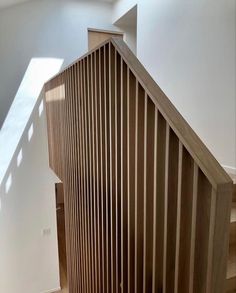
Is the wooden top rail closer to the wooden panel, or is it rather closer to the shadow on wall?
the shadow on wall

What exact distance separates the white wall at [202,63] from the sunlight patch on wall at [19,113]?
1.87 metres

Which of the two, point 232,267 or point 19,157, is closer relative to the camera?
point 232,267

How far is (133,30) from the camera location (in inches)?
184

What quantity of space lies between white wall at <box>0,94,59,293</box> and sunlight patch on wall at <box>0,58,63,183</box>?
0.09 meters

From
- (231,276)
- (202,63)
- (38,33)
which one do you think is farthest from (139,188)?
(38,33)

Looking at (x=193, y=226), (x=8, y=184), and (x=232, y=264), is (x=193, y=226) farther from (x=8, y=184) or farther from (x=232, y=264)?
(x=8, y=184)

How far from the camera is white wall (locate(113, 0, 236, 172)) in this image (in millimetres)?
2191

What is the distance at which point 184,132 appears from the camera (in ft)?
2.38

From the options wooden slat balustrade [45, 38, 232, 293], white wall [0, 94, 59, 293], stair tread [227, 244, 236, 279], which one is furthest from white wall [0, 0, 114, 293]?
stair tread [227, 244, 236, 279]

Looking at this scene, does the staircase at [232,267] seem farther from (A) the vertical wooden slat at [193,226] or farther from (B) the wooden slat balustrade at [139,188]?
(A) the vertical wooden slat at [193,226]

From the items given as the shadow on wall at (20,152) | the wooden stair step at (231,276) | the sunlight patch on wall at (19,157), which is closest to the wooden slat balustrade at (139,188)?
the wooden stair step at (231,276)

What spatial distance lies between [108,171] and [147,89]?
1.95ft

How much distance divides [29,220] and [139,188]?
3.57 m

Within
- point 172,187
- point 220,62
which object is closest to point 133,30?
point 220,62
